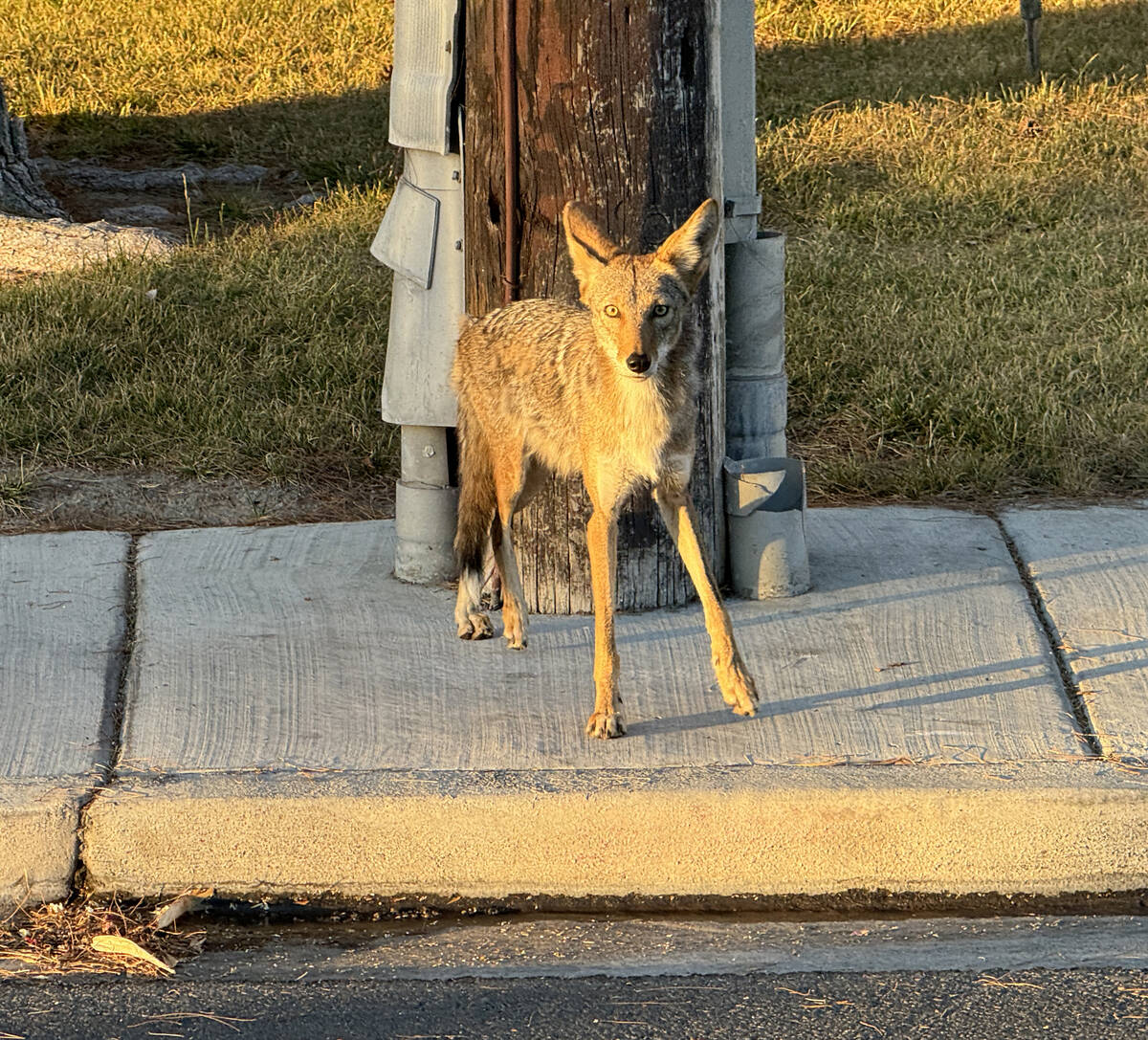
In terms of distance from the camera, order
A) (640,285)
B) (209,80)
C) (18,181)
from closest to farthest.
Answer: (640,285) < (18,181) < (209,80)

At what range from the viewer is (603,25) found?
4652mm

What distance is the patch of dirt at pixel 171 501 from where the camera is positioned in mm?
6113

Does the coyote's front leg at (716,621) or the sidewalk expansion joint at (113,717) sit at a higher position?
the coyote's front leg at (716,621)

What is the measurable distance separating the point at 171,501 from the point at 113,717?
6.28 feet

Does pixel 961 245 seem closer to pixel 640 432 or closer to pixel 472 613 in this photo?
pixel 472 613

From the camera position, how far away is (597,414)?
4.49 metres

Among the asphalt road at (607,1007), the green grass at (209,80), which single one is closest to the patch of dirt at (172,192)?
the green grass at (209,80)

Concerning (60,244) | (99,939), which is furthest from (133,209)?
(99,939)

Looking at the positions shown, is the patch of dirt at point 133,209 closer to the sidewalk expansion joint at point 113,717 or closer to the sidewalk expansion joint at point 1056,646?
the sidewalk expansion joint at point 113,717

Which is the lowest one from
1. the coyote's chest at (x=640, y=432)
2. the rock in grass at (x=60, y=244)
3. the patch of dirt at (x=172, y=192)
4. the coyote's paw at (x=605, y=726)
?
the coyote's paw at (x=605, y=726)

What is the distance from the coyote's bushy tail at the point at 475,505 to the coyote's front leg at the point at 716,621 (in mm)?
637

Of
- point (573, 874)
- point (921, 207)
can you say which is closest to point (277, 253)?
point (921, 207)


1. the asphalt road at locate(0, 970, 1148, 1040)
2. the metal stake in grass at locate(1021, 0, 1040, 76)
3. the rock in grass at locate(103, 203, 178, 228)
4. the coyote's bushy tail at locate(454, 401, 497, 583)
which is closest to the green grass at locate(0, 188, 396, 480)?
the rock in grass at locate(103, 203, 178, 228)

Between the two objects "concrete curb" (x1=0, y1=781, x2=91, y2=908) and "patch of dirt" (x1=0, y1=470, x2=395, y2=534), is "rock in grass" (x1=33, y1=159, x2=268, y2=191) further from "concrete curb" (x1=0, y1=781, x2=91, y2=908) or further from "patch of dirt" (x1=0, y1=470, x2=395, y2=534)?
"concrete curb" (x1=0, y1=781, x2=91, y2=908)
